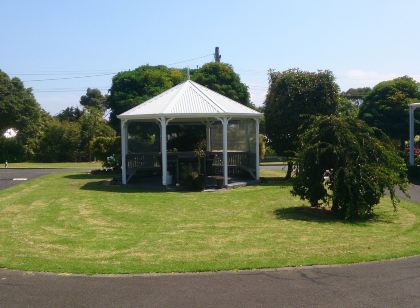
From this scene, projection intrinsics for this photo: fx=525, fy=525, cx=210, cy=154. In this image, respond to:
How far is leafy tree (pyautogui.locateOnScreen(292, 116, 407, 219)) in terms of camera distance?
1274 cm

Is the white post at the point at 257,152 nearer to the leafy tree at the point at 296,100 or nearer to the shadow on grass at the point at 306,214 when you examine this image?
the leafy tree at the point at 296,100

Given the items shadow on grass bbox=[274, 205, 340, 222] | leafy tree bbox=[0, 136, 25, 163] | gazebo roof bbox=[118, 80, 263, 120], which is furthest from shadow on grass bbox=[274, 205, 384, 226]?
leafy tree bbox=[0, 136, 25, 163]

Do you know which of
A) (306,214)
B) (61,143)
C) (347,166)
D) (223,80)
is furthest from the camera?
(61,143)

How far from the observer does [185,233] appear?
11.0 metres

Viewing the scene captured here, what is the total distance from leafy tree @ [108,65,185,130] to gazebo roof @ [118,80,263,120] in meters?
5.69

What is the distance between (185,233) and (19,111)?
133ft

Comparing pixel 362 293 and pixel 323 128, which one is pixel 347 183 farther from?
pixel 362 293

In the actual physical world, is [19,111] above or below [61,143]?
above

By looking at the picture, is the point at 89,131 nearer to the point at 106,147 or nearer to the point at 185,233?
the point at 106,147

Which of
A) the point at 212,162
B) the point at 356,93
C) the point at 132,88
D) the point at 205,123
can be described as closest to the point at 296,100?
the point at 212,162

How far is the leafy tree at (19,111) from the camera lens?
4688 centimetres

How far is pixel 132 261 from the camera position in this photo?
8539 millimetres

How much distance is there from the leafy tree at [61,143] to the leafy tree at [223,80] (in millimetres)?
16732

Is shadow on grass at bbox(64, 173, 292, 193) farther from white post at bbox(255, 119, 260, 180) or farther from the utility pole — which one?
the utility pole
